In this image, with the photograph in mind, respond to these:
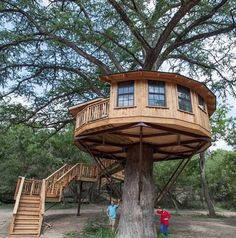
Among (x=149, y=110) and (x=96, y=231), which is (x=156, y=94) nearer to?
(x=149, y=110)

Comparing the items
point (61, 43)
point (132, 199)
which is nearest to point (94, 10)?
point (61, 43)

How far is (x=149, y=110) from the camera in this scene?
13.3 m

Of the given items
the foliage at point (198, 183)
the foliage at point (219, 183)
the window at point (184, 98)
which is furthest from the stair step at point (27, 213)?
the foliage at point (219, 183)

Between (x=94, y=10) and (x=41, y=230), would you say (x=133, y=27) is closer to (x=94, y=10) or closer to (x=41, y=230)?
(x=94, y=10)

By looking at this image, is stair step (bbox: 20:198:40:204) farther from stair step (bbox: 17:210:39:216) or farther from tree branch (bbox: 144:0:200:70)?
tree branch (bbox: 144:0:200:70)

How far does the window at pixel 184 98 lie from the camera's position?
1405 cm

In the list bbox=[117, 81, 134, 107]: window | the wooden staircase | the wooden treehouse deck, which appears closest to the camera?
bbox=[117, 81, 134, 107]: window

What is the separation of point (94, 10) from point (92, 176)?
479 inches

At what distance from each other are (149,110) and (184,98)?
83.9 inches

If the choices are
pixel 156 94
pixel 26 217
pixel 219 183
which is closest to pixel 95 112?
pixel 156 94

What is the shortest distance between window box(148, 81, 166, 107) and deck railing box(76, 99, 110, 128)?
2.05 meters

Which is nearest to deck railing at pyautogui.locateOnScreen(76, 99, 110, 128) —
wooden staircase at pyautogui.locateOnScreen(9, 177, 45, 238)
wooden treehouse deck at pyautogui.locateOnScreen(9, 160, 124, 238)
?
wooden treehouse deck at pyautogui.locateOnScreen(9, 160, 124, 238)

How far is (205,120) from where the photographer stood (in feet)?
50.2

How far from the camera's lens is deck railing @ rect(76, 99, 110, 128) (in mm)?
14184
